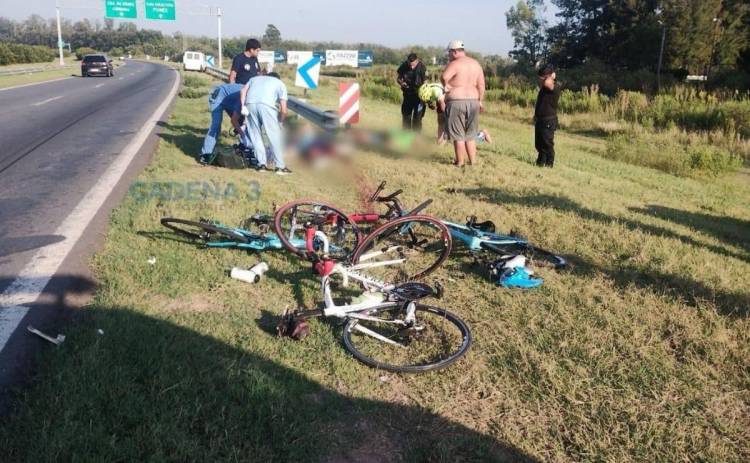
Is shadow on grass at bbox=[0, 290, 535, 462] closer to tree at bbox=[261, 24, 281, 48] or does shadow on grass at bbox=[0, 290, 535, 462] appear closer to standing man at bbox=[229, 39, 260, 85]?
standing man at bbox=[229, 39, 260, 85]

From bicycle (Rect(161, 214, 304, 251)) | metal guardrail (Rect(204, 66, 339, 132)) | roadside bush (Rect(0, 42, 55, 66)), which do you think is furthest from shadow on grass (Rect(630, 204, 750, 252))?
roadside bush (Rect(0, 42, 55, 66))

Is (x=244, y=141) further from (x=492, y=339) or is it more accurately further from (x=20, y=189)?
(x=492, y=339)

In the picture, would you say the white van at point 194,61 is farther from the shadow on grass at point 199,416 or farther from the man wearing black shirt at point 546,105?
the shadow on grass at point 199,416

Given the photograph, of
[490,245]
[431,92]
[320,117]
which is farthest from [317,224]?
[431,92]

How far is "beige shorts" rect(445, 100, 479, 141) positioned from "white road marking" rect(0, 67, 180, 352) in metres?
5.12

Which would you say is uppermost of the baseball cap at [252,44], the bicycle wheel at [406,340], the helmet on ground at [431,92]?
the baseball cap at [252,44]

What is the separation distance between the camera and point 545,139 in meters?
10.2

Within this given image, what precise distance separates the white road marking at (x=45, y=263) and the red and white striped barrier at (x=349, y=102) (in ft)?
16.5

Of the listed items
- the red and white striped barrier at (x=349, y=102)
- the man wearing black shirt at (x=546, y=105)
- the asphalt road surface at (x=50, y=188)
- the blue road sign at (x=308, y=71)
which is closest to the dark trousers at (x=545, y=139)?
the man wearing black shirt at (x=546, y=105)

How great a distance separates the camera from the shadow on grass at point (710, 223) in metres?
6.82

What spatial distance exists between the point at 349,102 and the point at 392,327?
27.9 ft

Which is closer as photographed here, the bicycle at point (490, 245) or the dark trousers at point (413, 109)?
the bicycle at point (490, 245)

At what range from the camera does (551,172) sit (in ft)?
31.8

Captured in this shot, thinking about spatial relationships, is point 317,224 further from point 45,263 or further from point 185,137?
point 185,137
